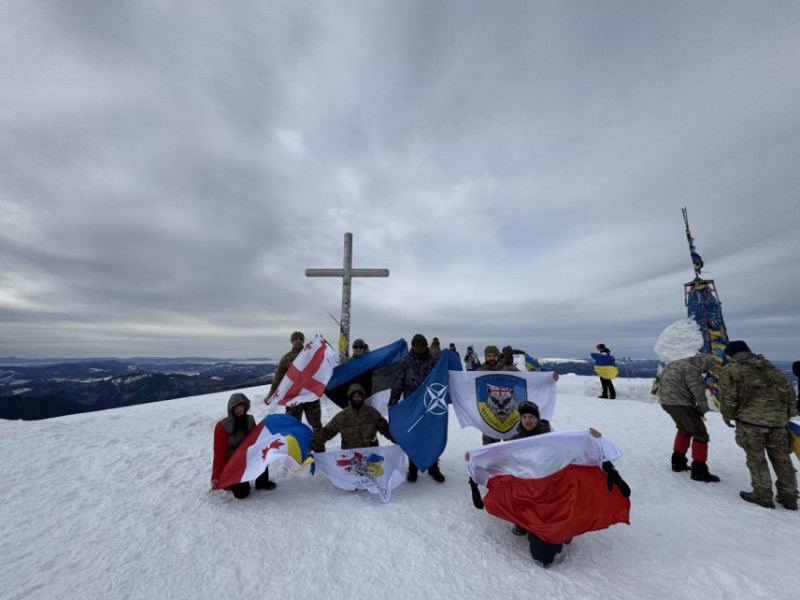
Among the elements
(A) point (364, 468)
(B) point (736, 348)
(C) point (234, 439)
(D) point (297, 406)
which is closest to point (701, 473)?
(B) point (736, 348)

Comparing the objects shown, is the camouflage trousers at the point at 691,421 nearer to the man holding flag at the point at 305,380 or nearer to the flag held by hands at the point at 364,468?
the flag held by hands at the point at 364,468

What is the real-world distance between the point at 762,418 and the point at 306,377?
7735 millimetres

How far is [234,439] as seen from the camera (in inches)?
201

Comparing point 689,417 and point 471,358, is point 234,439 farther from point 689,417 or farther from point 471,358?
point 471,358

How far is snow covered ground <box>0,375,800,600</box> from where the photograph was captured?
315 centimetres

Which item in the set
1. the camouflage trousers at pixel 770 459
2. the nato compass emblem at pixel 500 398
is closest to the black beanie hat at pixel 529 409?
the nato compass emblem at pixel 500 398

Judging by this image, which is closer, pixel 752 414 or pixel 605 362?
pixel 752 414

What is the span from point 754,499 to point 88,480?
402 inches

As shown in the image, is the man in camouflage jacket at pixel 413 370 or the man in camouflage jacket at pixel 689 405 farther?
the man in camouflage jacket at pixel 413 370

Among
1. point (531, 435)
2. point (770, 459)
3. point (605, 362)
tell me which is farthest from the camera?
point (605, 362)

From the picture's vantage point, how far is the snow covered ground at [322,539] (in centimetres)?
315

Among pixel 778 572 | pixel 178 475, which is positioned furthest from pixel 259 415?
pixel 778 572

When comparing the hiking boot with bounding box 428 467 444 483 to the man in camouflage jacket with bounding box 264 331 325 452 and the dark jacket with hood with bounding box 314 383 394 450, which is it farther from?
the man in camouflage jacket with bounding box 264 331 325 452

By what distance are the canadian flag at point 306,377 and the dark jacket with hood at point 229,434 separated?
1.22 meters
